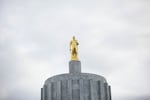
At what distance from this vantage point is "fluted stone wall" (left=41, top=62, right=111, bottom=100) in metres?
29.0

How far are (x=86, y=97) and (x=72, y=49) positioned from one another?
→ 546cm

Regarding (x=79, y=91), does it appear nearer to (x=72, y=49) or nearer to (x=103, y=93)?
(x=103, y=93)

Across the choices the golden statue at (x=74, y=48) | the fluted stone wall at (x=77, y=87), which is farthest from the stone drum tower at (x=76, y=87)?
the golden statue at (x=74, y=48)

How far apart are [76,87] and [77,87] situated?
0.27 feet

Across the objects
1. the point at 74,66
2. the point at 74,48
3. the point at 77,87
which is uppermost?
the point at 74,48

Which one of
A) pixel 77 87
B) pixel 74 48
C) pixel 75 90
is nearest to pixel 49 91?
pixel 75 90

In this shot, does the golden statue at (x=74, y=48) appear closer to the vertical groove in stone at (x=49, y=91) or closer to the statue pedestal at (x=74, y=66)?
the statue pedestal at (x=74, y=66)

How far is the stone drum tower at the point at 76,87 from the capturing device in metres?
29.0

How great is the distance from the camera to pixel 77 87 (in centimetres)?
2914

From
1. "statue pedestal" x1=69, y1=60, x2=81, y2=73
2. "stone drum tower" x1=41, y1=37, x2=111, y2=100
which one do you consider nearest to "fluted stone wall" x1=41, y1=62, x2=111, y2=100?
"stone drum tower" x1=41, y1=37, x2=111, y2=100

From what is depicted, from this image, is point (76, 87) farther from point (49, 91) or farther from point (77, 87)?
point (49, 91)

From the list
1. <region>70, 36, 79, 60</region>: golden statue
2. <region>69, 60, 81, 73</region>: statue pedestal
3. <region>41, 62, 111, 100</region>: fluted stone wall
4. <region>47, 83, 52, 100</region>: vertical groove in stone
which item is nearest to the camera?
<region>41, 62, 111, 100</region>: fluted stone wall

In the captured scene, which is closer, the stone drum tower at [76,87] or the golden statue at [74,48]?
the stone drum tower at [76,87]

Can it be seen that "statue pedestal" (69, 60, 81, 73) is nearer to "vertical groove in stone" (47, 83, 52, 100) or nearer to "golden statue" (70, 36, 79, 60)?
"golden statue" (70, 36, 79, 60)
